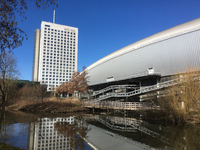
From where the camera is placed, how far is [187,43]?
2914cm

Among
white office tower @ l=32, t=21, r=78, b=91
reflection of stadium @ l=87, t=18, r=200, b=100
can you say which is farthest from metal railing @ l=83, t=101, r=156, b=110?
white office tower @ l=32, t=21, r=78, b=91

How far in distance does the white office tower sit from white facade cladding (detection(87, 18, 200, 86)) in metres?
70.5

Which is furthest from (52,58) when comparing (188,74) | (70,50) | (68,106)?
(188,74)

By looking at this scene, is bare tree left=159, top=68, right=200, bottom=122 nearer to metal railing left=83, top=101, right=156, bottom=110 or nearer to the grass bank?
metal railing left=83, top=101, right=156, bottom=110

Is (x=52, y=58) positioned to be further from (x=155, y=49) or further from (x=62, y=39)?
(x=155, y=49)

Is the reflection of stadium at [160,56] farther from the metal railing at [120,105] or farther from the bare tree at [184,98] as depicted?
the bare tree at [184,98]

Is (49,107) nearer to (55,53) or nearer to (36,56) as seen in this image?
(55,53)

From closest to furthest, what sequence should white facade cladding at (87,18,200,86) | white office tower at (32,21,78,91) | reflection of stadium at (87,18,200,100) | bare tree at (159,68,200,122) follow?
1. bare tree at (159,68,200,122)
2. white facade cladding at (87,18,200,86)
3. reflection of stadium at (87,18,200,100)
4. white office tower at (32,21,78,91)

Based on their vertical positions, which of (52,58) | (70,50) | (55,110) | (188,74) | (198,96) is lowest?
(55,110)

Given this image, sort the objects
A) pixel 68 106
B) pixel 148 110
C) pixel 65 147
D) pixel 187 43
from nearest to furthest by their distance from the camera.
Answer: pixel 65 147 < pixel 148 110 < pixel 187 43 < pixel 68 106

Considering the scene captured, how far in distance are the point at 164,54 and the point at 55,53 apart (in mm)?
90738

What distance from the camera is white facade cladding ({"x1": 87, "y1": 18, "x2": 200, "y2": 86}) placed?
93.7 ft

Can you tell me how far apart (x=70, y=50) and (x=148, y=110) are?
331ft

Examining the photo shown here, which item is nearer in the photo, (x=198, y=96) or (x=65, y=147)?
(x=65, y=147)
